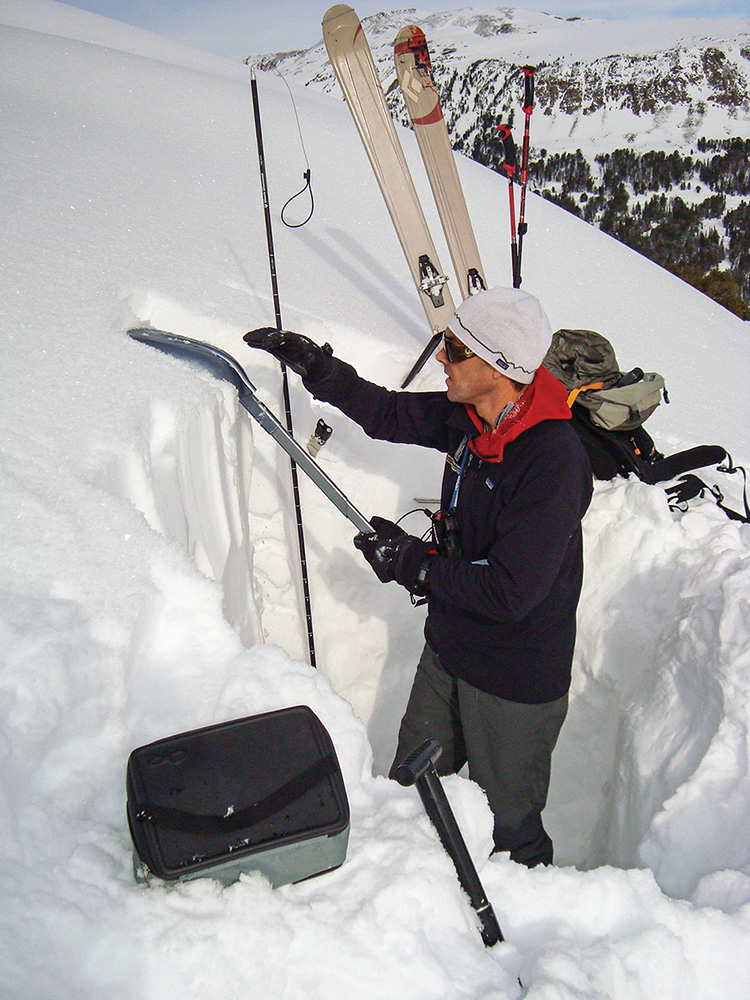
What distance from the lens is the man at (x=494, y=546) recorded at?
201 cm

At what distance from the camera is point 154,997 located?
1.14m

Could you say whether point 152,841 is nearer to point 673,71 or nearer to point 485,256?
point 485,256

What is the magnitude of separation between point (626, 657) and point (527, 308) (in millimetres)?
1685

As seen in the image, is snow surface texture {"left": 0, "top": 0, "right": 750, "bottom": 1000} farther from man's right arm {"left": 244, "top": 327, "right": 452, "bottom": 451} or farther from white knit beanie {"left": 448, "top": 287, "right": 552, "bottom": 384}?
white knit beanie {"left": 448, "top": 287, "right": 552, "bottom": 384}

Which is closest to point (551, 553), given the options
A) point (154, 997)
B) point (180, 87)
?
point (154, 997)

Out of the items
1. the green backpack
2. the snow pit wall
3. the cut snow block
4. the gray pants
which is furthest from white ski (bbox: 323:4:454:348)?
the cut snow block

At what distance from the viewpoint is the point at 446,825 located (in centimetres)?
149

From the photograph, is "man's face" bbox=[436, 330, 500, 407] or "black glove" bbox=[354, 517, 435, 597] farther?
"black glove" bbox=[354, 517, 435, 597]

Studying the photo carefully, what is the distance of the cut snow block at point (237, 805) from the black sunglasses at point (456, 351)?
1.18 metres

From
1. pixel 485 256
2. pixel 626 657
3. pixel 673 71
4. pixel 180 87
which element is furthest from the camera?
pixel 673 71

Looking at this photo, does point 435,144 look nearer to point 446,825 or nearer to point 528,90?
point 528,90

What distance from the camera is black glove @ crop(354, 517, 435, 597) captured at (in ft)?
7.29

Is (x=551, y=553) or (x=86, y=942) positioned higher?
(x=551, y=553)

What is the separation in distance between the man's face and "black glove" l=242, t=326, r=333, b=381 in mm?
563
